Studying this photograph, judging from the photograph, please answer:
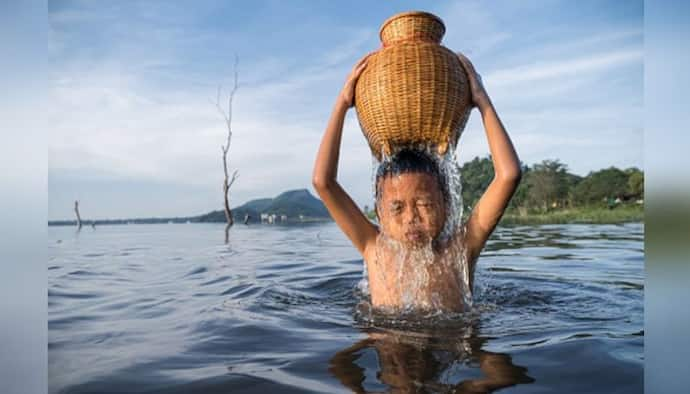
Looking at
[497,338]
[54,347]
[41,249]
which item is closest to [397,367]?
[497,338]

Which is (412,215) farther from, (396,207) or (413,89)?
(413,89)

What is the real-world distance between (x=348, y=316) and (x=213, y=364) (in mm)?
1312

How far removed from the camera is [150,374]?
234cm

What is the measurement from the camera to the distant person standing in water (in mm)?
3188

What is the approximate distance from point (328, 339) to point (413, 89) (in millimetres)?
1616

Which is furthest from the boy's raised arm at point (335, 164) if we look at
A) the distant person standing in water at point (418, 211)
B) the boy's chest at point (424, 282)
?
the boy's chest at point (424, 282)

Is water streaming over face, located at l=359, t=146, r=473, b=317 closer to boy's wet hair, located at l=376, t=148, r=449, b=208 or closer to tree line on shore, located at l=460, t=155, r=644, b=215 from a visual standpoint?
boy's wet hair, located at l=376, t=148, r=449, b=208

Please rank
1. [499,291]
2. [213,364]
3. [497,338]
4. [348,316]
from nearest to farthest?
1. [213,364]
2. [497,338]
3. [348,316]
4. [499,291]

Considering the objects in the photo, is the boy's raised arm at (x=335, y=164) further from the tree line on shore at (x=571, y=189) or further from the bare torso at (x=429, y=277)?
the tree line on shore at (x=571, y=189)

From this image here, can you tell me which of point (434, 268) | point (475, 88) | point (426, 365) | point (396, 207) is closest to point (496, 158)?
point (475, 88)

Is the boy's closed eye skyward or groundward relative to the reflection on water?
skyward

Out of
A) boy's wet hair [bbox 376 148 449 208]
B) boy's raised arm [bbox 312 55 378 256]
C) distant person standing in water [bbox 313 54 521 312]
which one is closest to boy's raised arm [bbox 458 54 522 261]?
distant person standing in water [bbox 313 54 521 312]

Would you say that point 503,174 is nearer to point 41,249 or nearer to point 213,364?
point 213,364

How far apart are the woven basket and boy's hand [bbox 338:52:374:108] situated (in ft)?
0.26
